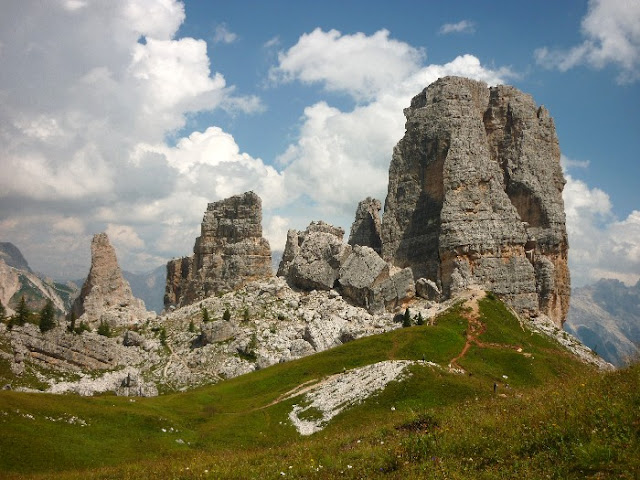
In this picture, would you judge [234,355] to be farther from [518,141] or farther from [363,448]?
[518,141]

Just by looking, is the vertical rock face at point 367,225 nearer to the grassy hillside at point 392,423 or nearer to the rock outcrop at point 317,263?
the rock outcrop at point 317,263

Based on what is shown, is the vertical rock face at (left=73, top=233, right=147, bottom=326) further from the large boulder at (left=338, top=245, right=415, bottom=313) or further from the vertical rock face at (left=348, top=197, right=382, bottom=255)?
the vertical rock face at (left=348, top=197, right=382, bottom=255)

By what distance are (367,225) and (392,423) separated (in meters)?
94.3

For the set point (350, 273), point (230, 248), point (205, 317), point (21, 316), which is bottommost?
point (205, 317)

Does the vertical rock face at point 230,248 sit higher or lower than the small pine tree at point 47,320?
higher

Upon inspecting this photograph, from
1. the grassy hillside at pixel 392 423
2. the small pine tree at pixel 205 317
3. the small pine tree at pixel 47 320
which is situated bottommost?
the grassy hillside at pixel 392 423

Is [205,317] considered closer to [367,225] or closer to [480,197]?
[367,225]

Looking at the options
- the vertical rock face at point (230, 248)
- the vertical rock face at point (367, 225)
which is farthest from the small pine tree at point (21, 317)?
the vertical rock face at point (367, 225)

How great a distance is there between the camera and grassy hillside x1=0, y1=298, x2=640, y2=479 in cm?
1392

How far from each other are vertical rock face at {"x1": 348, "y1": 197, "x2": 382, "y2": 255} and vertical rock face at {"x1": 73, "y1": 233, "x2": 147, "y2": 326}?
53.6 meters

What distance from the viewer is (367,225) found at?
116625 mm

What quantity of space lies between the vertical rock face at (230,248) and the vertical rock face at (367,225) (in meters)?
24.9

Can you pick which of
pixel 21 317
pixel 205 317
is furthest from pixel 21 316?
pixel 205 317

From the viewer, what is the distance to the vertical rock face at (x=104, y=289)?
111 meters
